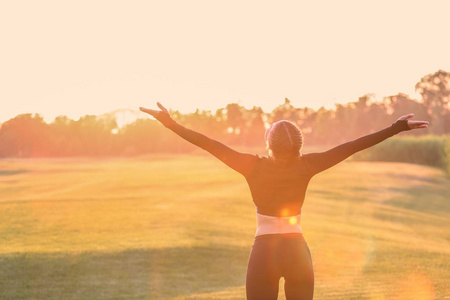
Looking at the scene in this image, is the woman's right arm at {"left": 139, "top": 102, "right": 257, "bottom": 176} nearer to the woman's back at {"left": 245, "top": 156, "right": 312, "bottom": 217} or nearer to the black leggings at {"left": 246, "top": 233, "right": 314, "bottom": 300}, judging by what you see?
the woman's back at {"left": 245, "top": 156, "right": 312, "bottom": 217}

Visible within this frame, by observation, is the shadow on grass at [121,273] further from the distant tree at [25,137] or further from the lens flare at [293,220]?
the distant tree at [25,137]

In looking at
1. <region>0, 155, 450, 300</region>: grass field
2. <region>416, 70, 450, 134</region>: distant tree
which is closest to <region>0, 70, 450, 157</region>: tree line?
<region>416, 70, 450, 134</region>: distant tree

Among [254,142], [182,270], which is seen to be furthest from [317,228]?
[254,142]

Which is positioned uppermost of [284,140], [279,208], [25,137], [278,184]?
[25,137]

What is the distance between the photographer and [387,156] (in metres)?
69.8

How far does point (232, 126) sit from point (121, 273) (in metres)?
103

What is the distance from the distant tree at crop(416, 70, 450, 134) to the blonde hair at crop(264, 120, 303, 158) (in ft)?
340

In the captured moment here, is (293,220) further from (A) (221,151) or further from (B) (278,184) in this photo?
(A) (221,151)

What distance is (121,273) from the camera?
1510 centimetres

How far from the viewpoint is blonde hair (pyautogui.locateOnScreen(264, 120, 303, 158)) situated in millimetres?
4680

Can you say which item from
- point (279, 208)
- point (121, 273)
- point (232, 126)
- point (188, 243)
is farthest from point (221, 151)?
point (232, 126)

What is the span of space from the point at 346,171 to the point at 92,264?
132 ft

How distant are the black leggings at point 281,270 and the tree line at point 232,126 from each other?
53.5m

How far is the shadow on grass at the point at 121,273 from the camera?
13336 millimetres
